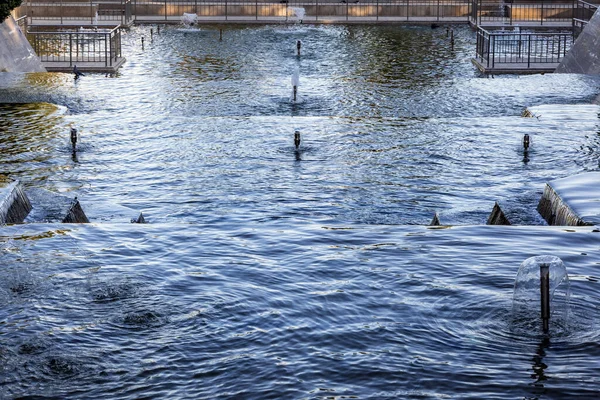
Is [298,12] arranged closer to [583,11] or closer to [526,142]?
[583,11]

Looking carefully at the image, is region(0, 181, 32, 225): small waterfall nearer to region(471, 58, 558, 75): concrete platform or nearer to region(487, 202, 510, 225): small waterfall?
region(487, 202, 510, 225): small waterfall

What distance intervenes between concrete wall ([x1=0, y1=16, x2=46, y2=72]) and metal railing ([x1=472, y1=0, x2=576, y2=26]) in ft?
62.7

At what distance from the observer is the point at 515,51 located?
112 ft

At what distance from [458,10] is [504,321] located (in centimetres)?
3488

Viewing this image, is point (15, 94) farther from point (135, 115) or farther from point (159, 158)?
point (159, 158)

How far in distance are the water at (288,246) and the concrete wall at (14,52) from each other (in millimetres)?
2080

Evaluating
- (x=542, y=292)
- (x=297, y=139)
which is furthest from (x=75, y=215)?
(x=542, y=292)

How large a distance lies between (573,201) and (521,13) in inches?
1167

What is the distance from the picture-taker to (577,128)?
21.3 metres

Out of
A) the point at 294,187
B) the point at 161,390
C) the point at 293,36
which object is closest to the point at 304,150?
the point at 294,187

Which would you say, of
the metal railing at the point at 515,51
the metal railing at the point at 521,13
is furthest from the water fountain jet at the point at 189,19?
the metal railing at the point at 515,51

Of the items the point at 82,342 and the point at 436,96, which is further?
the point at 436,96

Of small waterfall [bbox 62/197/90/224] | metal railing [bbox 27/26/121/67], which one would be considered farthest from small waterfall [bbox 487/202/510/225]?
metal railing [bbox 27/26/121/67]

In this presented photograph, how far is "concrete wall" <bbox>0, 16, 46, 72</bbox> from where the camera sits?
2881 cm
